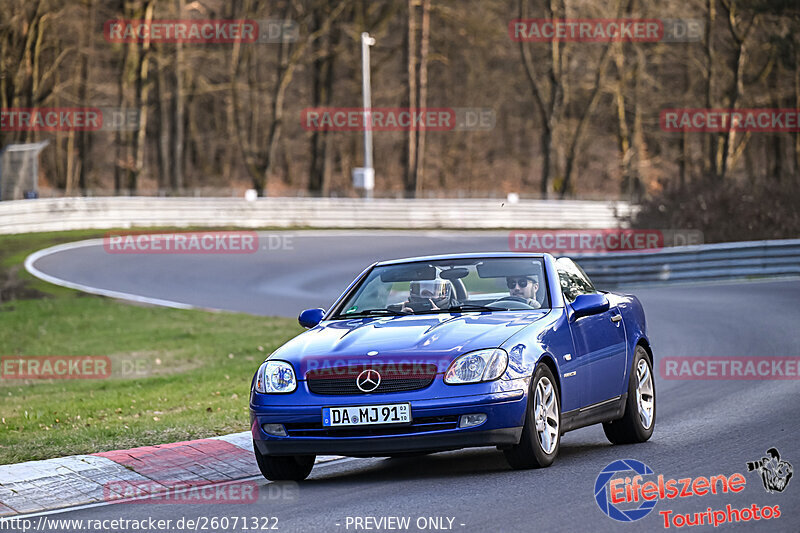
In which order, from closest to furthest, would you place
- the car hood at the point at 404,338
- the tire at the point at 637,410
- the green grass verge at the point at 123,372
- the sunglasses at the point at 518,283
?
1. the car hood at the point at 404,338
2. the sunglasses at the point at 518,283
3. the tire at the point at 637,410
4. the green grass verge at the point at 123,372

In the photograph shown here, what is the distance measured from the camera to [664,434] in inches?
392

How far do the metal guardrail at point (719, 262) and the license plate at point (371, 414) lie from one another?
1985 centimetres

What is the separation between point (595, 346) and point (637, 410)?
0.84m

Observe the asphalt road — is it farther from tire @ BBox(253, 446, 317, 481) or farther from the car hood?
the car hood

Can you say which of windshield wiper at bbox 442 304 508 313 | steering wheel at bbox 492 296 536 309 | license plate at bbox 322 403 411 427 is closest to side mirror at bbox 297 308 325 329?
windshield wiper at bbox 442 304 508 313

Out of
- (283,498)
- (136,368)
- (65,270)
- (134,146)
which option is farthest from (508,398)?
(134,146)

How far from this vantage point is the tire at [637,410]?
9.54 m

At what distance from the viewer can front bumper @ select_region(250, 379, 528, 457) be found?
7.60 m

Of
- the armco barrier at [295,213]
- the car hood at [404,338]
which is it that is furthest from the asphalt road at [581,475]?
the armco barrier at [295,213]

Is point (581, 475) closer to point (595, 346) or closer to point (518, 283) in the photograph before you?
point (595, 346)

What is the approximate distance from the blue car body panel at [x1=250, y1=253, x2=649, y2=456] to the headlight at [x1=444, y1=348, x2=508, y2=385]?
0.04 metres

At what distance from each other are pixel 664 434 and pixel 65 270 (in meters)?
22.5

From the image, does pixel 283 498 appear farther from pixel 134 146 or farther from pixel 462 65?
pixel 462 65

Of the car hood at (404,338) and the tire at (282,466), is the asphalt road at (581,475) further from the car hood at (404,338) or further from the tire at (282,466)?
the car hood at (404,338)
